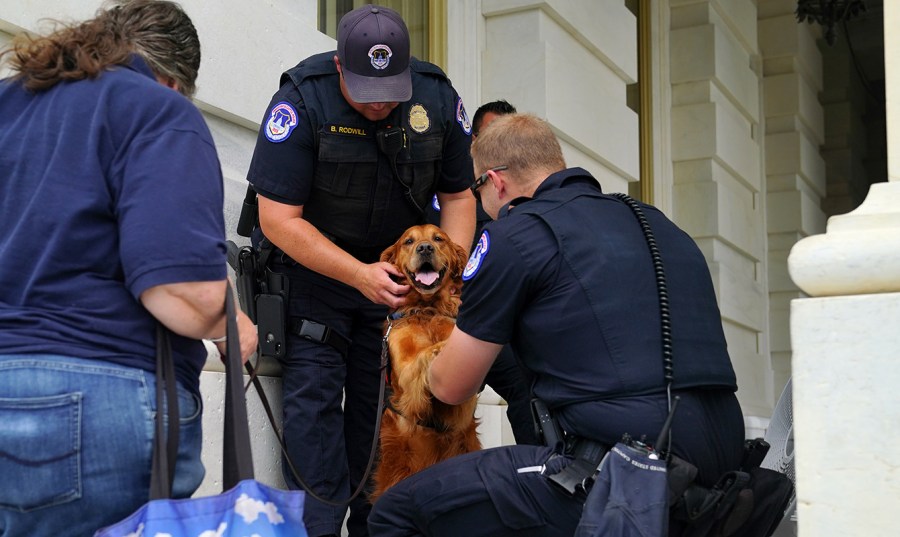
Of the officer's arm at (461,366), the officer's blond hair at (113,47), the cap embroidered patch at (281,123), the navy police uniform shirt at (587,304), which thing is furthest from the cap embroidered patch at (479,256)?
the cap embroidered patch at (281,123)

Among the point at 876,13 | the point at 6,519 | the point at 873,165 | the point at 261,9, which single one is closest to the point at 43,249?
the point at 6,519

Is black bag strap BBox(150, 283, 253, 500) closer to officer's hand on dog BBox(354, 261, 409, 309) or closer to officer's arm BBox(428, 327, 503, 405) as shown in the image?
officer's arm BBox(428, 327, 503, 405)

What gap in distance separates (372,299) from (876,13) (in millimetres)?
10067

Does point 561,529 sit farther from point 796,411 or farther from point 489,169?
point 489,169

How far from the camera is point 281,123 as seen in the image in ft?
13.0

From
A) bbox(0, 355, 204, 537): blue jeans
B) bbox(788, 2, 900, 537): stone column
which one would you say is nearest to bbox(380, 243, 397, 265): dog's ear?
bbox(788, 2, 900, 537): stone column

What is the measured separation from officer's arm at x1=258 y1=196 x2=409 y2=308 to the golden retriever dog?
0.69ft

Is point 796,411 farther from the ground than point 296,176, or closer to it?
closer to it

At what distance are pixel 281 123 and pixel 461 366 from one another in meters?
1.33

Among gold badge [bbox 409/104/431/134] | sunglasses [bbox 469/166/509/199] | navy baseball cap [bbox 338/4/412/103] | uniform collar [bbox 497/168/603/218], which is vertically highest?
navy baseball cap [bbox 338/4/412/103]

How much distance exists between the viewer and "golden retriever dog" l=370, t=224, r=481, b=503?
4.11 m

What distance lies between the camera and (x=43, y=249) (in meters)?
1.99

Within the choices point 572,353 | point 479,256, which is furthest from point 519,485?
point 479,256

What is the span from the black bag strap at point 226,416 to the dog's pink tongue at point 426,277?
2.15m
